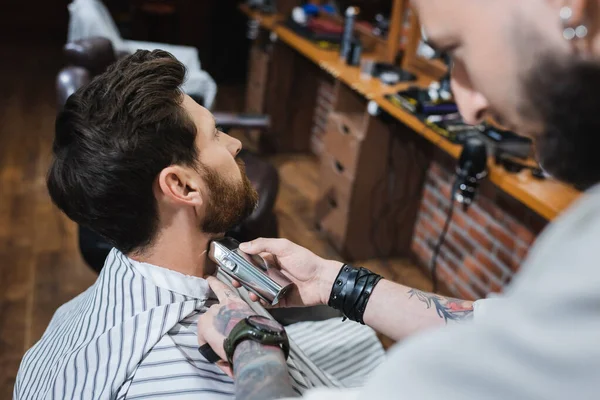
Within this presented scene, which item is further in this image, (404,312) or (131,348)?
(404,312)

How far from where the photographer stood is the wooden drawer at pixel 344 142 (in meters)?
2.75

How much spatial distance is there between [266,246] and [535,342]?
82 centimetres

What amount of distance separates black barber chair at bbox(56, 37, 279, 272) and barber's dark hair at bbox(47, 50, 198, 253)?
0.71 m

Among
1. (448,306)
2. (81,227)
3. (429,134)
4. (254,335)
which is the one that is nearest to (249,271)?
(254,335)

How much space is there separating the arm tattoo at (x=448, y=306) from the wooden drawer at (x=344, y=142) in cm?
148

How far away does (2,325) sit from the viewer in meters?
2.31

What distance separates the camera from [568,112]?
1.84ft

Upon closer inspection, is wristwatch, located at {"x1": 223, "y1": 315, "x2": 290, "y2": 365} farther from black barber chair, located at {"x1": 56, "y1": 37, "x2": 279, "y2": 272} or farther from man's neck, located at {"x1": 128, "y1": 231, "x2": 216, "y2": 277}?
black barber chair, located at {"x1": 56, "y1": 37, "x2": 279, "y2": 272}

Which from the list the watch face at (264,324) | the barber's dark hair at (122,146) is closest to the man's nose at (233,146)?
the barber's dark hair at (122,146)

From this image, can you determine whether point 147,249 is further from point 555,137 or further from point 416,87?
point 416,87

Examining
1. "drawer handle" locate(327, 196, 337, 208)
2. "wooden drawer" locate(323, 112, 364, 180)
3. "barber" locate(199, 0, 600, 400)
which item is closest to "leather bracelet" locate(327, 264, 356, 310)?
"barber" locate(199, 0, 600, 400)

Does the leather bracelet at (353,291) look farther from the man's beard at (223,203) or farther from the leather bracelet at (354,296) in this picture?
the man's beard at (223,203)

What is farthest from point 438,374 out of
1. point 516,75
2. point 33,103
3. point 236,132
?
point 33,103

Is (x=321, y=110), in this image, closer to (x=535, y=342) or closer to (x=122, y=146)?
(x=122, y=146)
